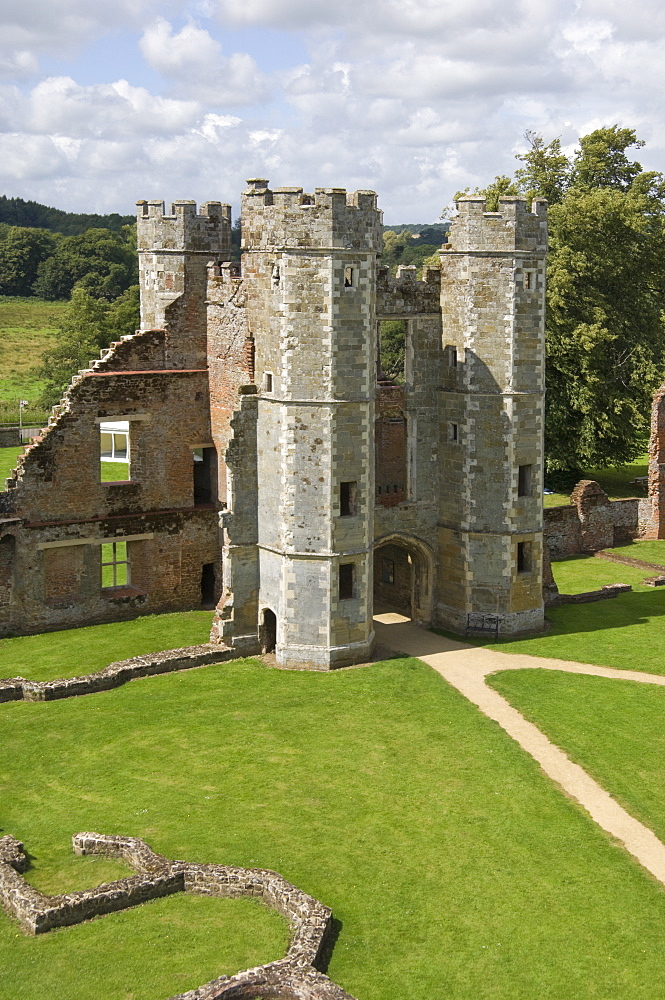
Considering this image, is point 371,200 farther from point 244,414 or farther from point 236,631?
point 236,631

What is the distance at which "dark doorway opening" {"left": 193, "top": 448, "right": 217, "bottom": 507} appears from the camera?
110ft

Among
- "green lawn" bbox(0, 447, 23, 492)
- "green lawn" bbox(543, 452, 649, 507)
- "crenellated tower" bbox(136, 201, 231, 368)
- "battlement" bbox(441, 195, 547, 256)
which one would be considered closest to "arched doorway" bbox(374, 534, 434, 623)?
"crenellated tower" bbox(136, 201, 231, 368)

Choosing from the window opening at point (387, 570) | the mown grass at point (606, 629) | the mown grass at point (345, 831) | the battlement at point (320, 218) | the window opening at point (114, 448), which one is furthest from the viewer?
the window opening at point (114, 448)

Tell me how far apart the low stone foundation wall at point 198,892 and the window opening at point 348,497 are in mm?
11149

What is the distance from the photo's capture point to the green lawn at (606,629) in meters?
29.7

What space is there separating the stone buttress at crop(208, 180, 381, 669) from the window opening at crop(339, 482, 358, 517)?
0.04 metres

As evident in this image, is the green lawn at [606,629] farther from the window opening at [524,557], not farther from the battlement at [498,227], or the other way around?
the battlement at [498,227]

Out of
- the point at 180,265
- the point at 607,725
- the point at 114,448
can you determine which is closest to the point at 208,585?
the point at 180,265

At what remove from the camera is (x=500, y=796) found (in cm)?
2189

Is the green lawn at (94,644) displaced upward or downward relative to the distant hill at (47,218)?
downward

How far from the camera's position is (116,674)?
1069 inches

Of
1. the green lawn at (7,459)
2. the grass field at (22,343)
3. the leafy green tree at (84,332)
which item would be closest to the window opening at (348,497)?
the green lawn at (7,459)

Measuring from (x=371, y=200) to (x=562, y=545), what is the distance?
17445 millimetres

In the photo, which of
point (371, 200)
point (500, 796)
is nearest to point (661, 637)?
point (500, 796)
